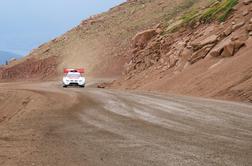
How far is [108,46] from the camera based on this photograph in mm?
63625

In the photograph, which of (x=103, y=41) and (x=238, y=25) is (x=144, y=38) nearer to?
(x=238, y=25)

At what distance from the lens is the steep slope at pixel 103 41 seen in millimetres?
60931

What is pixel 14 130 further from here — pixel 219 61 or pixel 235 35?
pixel 235 35

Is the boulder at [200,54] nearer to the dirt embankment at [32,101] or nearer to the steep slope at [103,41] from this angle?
the dirt embankment at [32,101]

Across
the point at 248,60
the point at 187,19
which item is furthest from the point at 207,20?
the point at 248,60

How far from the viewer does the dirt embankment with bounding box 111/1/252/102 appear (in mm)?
21703

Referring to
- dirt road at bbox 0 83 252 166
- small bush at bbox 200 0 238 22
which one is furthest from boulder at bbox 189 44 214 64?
dirt road at bbox 0 83 252 166

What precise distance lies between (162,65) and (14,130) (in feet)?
81.9

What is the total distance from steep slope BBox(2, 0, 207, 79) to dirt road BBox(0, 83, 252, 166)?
138 ft

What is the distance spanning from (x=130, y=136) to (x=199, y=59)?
20.5 m

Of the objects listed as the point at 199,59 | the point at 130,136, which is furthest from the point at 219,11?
the point at 130,136

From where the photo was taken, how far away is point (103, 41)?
2598 inches

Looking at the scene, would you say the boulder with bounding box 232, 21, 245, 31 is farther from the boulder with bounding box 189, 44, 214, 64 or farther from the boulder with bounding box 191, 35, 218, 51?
the boulder with bounding box 189, 44, 214, 64

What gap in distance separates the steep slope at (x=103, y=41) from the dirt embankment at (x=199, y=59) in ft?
52.4
